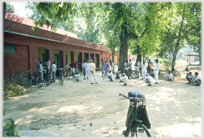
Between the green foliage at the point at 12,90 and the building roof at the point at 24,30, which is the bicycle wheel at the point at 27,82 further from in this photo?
the building roof at the point at 24,30

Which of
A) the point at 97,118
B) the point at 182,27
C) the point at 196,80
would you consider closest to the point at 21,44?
the point at 97,118

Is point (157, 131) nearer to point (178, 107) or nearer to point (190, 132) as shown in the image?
point (190, 132)

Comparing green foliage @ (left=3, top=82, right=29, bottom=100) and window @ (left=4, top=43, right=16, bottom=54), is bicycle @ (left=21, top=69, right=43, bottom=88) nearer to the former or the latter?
green foliage @ (left=3, top=82, right=29, bottom=100)

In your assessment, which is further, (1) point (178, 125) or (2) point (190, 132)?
(1) point (178, 125)

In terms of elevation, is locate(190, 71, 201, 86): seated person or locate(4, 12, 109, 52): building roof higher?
locate(4, 12, 109, 52): building roof

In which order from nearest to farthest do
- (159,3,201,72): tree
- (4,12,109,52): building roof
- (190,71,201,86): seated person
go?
1. (4,12,109,52): building roof
2. (190,71,201,86): seated person
3. (159,3,201,72): tree

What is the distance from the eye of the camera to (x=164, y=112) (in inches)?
208

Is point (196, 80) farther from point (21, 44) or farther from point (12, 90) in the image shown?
point (21, 44)

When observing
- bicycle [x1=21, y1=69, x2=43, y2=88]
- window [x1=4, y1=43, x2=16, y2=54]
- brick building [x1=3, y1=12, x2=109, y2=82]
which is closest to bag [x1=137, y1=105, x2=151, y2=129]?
brick building [x1=3, y1=12, x2=109, y2=82]

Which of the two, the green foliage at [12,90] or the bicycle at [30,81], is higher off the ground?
the bicycle at [30,81]

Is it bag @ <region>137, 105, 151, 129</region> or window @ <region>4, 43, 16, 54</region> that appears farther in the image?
window @ <region>4, 43, 16, 54</region>

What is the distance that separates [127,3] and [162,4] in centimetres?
357

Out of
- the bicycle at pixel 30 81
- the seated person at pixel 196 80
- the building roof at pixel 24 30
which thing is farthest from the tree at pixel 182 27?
the bicycle at pixel 30 81

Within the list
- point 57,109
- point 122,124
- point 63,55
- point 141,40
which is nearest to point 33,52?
point 63,55
